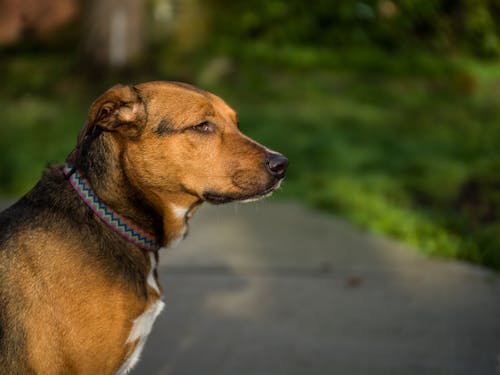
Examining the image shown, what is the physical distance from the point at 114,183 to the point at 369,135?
7215mm

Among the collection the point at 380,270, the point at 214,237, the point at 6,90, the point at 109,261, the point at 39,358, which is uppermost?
the point at 109,261

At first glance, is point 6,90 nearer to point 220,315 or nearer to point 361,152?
point 361,152

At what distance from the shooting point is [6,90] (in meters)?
12.5

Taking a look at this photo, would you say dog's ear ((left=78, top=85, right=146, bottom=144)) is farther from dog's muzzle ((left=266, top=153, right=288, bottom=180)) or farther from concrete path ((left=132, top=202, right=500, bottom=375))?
concrete path ((left=132, top=202, right=500, bottom=375))

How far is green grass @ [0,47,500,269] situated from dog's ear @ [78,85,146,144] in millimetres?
3164

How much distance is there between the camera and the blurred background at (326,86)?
22.7 feet

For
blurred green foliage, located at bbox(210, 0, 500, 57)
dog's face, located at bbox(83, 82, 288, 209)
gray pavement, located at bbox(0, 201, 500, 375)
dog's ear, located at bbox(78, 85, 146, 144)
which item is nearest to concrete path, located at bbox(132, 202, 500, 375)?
gray pavement, located at bbox(0, 201, 500, 375)

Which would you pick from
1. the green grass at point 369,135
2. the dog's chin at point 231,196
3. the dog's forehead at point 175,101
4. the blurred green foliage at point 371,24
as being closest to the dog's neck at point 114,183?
the dog's chin at point 231,196

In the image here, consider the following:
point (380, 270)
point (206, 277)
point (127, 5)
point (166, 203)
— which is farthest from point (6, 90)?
point (166, 203)

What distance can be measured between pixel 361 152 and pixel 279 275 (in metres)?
4.08

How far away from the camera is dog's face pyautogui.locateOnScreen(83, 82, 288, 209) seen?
127 inches

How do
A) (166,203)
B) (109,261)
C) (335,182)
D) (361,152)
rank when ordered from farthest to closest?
(361,152)
(335,182)
(166,203)
(109,261)

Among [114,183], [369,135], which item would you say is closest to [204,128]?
[114,183]

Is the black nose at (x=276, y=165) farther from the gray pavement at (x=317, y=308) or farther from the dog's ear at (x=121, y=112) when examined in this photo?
the gray pavement at (x=317, y=308)
